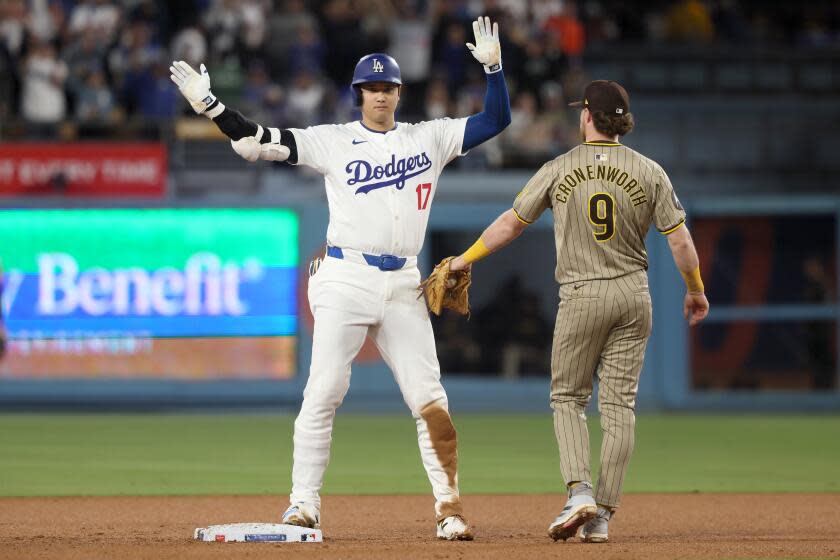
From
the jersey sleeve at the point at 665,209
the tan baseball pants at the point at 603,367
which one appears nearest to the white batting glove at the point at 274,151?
the tan baseball pants at the point at 603,367

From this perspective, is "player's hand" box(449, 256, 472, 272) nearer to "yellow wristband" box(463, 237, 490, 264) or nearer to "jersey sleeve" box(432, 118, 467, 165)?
"yellow wristband" box(463, 237, 490, 264)

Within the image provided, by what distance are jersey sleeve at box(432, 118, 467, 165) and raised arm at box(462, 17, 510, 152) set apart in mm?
28

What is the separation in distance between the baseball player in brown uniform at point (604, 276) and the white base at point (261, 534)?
1.14 m

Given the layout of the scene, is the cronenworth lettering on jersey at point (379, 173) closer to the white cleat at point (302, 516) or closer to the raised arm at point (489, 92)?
the raised arm at point (489, 92)

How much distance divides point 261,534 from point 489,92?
2221 millimetres

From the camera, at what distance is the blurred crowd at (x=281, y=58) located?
1572cm

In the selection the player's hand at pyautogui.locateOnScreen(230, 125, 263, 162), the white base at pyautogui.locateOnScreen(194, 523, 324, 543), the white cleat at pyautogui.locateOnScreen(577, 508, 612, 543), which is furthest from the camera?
the player's hand at pyautogui.locateOnScreen(230, 125, 263, 162)

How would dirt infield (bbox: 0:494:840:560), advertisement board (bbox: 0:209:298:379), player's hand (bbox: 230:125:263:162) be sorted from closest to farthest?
dirt infield (bbox: 0:494:840:560) → player's hand (bbox: 230:125:263:162) → advertisement board (bbox: 0:209:298:379)

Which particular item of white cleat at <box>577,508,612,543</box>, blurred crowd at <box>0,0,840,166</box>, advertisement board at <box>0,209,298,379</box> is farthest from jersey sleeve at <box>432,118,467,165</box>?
advertisement board at <box>0,209,298,379</box>

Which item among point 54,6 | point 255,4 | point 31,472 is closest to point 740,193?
point 255,4

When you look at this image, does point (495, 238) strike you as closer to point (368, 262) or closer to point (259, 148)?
point (368, 262)

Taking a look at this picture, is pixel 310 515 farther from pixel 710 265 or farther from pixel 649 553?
pixel 710 265

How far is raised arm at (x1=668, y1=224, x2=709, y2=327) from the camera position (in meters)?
6.28

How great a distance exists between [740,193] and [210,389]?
6.40 metres
